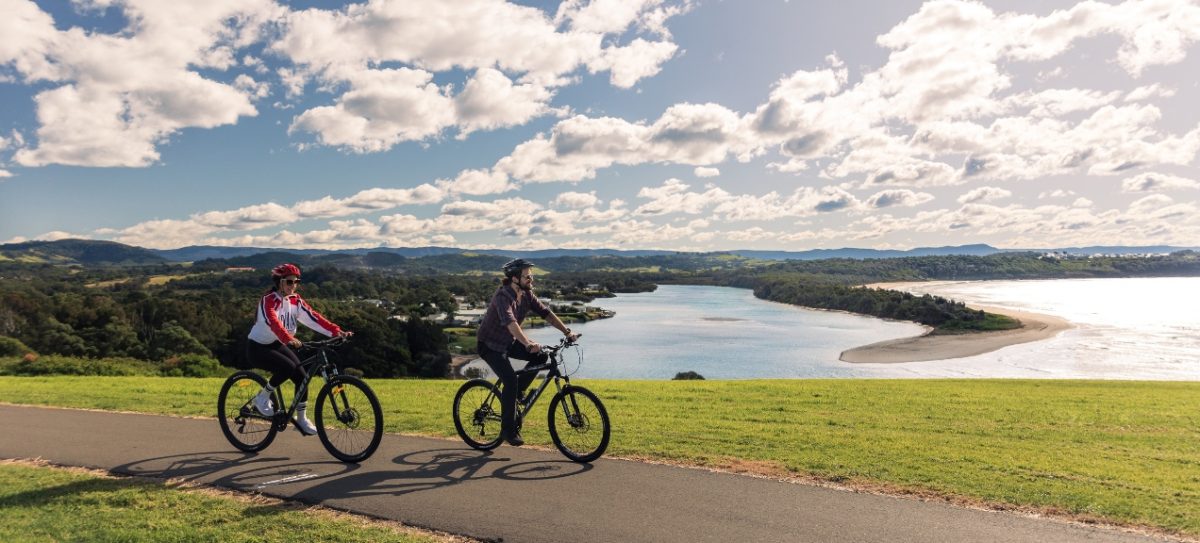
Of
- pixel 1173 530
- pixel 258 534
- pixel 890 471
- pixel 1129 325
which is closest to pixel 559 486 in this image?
pixel 258 534

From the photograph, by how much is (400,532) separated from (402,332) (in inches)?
3042

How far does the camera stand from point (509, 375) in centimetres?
809

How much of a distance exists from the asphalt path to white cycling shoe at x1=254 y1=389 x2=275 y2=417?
1.77 ft

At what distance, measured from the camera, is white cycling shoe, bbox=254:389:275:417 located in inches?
325

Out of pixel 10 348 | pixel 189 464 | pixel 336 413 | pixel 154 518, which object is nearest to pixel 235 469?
pixel 189 464

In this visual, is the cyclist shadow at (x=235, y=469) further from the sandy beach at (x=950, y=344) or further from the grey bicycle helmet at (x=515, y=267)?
the sandy beach at (x=950, y=344)

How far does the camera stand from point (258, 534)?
216 inches

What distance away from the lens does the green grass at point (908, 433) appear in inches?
277

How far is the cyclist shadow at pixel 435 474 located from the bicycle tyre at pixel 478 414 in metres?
0.20

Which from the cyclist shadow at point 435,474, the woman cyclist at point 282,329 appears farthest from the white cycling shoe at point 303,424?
the cyclist shadow at point 435,474

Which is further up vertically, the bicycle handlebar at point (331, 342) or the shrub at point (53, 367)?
the bicycle handlebar at point (331, 342)

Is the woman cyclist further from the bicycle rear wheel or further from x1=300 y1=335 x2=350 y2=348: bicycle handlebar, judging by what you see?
the bicycle rear wheel

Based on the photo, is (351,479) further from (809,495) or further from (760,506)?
(809,495)

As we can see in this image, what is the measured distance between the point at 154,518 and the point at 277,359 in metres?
2.35
